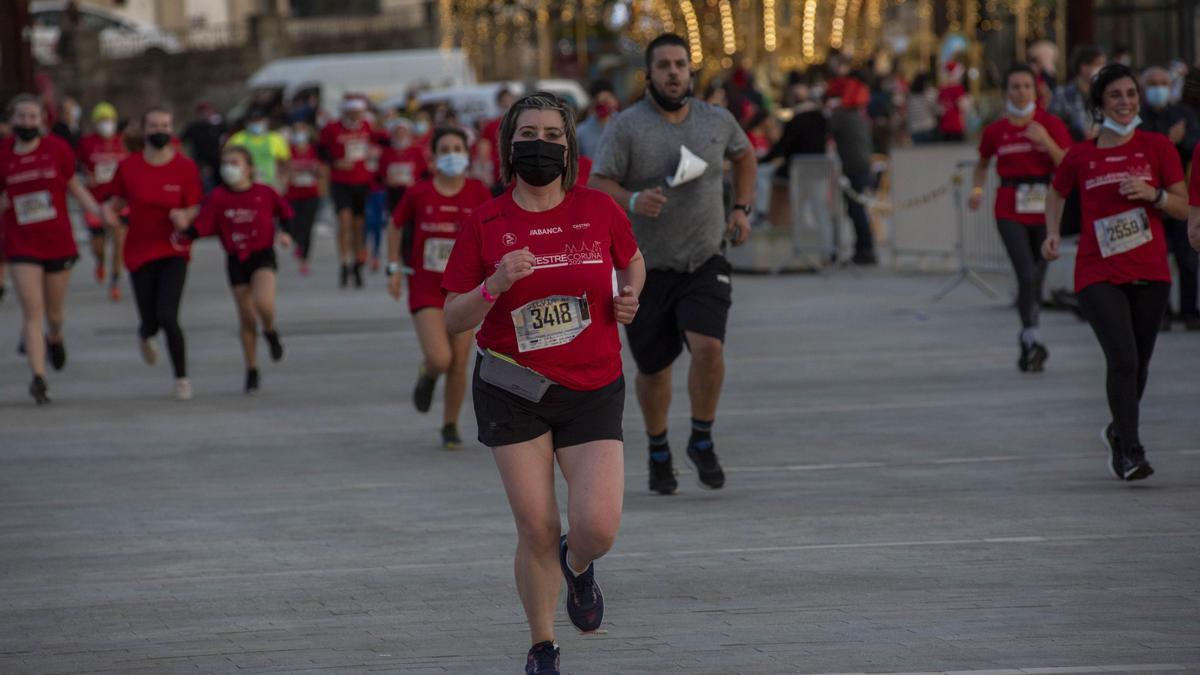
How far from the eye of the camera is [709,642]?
6.54 metres

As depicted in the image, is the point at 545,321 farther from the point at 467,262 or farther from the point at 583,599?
the point at 583,599

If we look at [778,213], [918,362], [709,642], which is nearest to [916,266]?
[778,213]

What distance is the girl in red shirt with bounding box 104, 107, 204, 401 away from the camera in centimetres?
1376

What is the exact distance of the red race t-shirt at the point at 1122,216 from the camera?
9.20 metres

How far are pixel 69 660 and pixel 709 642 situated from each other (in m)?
2.04

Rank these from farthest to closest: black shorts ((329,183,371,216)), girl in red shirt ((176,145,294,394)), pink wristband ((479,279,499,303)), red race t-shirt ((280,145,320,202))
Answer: red race t-shirt ((280,145,320,202)), black shorts ((329,183,371,216)), girl in red shirt ((176,145,294,394)), pink wristband ((479,279,499,303))

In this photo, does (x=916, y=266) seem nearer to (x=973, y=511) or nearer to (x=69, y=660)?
(x=973, y=511)

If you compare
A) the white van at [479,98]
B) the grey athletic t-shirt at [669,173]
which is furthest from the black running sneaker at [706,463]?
the white van at [479,98]

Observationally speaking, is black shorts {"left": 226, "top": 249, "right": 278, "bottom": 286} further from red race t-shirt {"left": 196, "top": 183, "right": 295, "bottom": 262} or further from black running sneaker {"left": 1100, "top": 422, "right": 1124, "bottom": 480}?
black running sneaker {"left": 1100, "top": 422, "right": 1124, "bottom": 480}

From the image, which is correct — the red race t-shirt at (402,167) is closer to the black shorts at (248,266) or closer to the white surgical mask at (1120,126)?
the black shorts at (248,266)

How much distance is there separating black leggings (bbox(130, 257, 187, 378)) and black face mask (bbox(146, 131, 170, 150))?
0.82 meters

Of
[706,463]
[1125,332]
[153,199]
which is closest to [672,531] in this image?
[706,463]

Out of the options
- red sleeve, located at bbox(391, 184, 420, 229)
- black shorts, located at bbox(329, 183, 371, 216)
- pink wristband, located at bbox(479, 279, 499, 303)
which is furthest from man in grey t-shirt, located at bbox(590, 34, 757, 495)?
black shorts, located at bbox(329, 183, 371, 216)

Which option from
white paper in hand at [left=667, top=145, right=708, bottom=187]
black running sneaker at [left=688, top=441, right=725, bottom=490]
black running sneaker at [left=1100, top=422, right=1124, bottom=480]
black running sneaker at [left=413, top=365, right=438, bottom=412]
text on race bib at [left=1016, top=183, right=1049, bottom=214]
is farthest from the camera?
text on race bib at [left=1016, top=183, right=1049, bottom=214]
